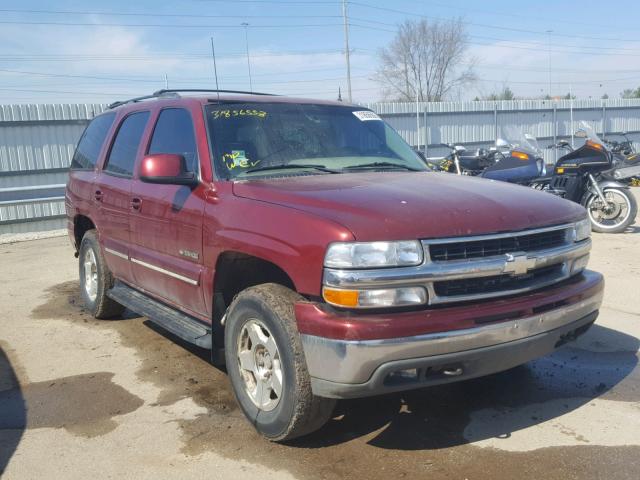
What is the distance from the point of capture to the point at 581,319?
136 inches

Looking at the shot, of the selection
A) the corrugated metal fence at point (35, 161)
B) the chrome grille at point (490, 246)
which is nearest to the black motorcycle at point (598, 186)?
the chrome grille at point (490, 246)

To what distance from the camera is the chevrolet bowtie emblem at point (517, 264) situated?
10.0 ft

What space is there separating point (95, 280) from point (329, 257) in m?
3.97

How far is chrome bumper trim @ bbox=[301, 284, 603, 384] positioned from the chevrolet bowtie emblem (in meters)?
0.26

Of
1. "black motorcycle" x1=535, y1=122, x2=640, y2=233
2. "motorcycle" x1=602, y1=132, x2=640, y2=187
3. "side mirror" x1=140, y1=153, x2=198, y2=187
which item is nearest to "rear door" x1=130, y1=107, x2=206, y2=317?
"side mirror" x1=140, y1=153, x2=198, y2=187

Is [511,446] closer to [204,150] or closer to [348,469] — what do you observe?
[348,469]

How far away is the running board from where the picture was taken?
3979 millimetres

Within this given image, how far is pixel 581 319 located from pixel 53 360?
13.3ft

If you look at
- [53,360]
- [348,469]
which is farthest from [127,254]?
[348,469]

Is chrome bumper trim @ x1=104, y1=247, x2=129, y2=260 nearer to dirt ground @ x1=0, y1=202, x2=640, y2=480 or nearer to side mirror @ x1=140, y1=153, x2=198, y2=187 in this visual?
dirt ground @ x1=0, y1=202, x2=640, y2=480

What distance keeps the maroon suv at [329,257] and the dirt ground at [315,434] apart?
32 cm

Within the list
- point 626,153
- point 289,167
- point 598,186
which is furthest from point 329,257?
point 626,153

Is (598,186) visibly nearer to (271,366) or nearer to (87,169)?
(87,169)

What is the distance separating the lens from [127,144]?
5242 mm
